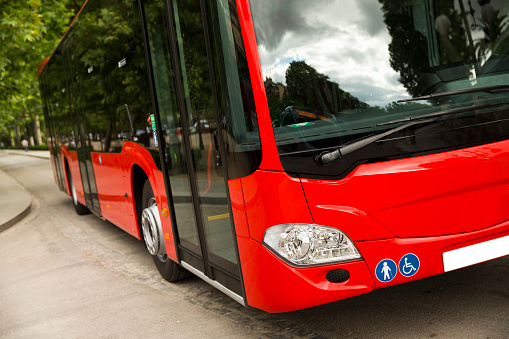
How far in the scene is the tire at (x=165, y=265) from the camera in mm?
5093

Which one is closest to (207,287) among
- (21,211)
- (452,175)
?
(452,175)

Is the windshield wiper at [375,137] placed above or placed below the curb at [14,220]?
above

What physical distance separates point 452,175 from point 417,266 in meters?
0.54

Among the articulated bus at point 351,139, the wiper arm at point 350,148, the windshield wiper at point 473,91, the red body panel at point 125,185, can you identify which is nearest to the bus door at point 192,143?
the articulated bus at point 351,139

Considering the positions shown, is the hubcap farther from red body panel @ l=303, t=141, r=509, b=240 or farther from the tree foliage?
the tree foliage

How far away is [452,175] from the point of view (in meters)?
3.02

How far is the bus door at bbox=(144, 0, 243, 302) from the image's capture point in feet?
11.6

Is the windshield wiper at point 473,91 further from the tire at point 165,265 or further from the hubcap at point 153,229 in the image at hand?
the tire at point 165,265

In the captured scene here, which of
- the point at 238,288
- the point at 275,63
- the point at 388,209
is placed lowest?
the point at 238,288

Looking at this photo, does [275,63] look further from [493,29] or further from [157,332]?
[157,332]

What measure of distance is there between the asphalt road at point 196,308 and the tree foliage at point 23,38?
27.3 feet

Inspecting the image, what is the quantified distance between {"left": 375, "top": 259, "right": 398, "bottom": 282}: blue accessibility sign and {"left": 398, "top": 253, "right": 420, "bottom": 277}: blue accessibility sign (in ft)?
0.13

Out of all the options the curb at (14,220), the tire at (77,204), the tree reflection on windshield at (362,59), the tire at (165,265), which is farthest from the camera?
the tire at (77,204)

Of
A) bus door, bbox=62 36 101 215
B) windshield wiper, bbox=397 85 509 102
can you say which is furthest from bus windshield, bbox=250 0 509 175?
bus door, bbox=62 36 101 215
